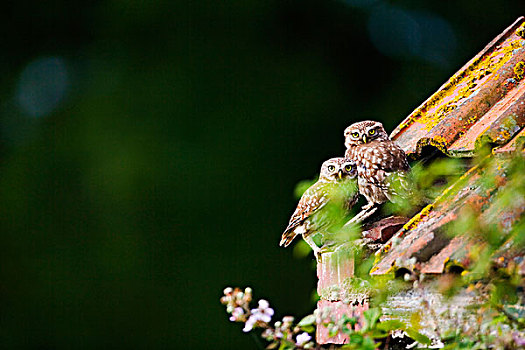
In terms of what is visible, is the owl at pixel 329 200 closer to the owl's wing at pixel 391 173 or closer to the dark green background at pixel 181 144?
the owl's wing at pixel 391 173

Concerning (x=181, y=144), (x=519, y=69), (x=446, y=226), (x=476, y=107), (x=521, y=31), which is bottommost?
(x=446, y=226)

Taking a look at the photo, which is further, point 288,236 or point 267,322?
point 288,236

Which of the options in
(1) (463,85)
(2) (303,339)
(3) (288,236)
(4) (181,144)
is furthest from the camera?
(4) (181,144)

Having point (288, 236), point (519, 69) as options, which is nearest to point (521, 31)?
point (519, 69)

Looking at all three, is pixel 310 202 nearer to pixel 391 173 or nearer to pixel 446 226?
pixel 391 173

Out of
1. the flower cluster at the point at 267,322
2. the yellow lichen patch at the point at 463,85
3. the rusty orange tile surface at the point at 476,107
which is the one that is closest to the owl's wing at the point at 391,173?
the rusty orange tile surface at the point at 476,107
